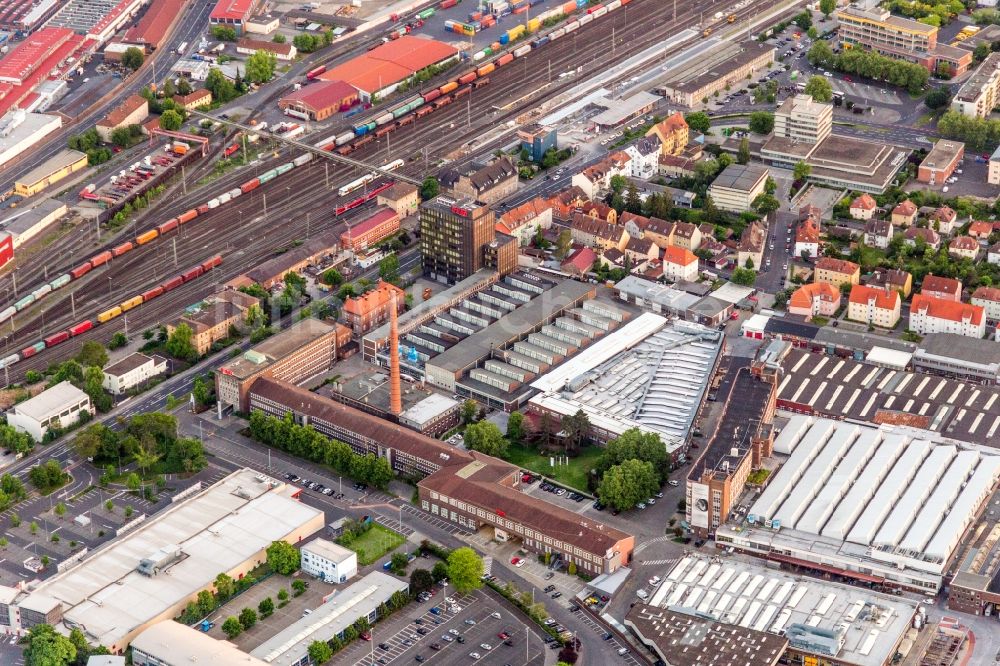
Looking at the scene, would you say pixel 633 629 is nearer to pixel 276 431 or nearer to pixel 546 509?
pixel 546 509

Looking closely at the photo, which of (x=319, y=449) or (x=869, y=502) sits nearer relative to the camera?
(x=869, y=502)

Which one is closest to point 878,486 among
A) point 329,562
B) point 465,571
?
point 465,571

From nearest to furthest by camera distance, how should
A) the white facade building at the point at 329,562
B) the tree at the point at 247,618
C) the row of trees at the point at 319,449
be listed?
the tree at the point at 247,618, the white facade building at the point at 329,562, the row of trees at the point at 319,449

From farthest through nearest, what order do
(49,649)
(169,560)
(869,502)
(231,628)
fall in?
1. (869,502)
2. (169,560)
3. (231,628)
4. (49,649)

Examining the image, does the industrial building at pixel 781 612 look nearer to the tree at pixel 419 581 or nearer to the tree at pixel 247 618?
the tree at pixel 419 581

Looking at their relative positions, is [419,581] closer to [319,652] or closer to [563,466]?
[319,652]

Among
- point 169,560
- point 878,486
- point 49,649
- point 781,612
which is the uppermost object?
point 49,649

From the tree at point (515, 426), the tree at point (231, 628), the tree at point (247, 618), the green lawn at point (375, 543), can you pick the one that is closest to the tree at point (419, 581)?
the green lawn at point (375, 543)

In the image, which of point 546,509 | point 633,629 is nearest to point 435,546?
point 546,509
